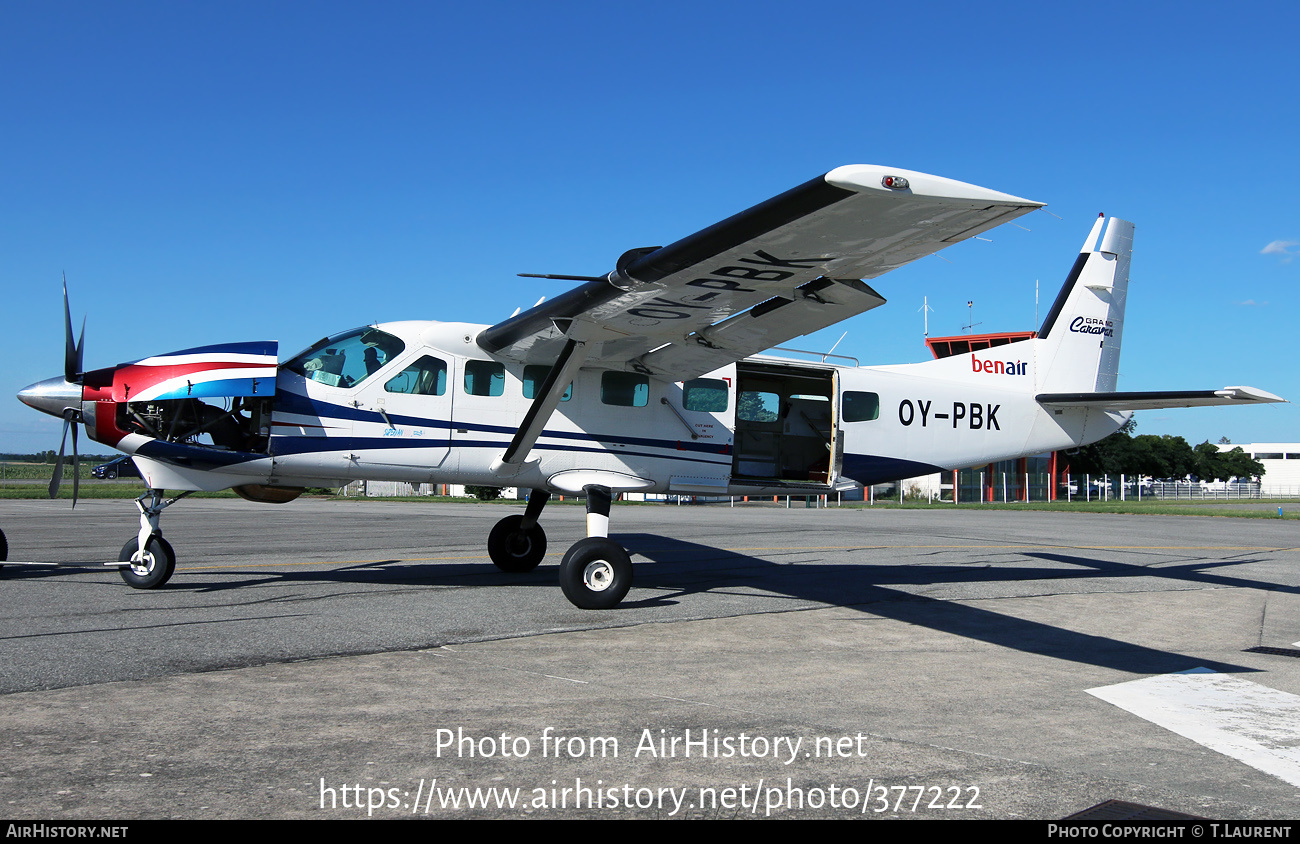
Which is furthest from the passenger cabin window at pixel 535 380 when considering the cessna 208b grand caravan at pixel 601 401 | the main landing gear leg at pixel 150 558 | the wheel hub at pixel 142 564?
the wheel hub at pixel 142 564

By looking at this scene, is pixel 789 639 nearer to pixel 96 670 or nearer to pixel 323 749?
pixel 323 749

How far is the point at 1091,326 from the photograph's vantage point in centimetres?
1407

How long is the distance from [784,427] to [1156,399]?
5195mm

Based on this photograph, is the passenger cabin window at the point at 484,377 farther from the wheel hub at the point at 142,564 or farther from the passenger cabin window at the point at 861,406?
the passenger cabin window at the point at 861,406

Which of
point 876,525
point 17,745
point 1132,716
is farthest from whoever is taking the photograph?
point 876,525

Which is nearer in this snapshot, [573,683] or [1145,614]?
[573,683]

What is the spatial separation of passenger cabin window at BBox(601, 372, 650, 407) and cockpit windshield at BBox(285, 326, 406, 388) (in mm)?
2487

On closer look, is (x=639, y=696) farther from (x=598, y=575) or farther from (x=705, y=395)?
(x=705, y=395)

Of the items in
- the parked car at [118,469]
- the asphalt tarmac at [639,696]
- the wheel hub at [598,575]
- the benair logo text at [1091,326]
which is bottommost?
the asphalt tarmac at [639,696]

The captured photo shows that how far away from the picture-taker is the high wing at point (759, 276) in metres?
5.83

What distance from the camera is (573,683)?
19.4ft

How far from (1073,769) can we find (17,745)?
16.8 ft

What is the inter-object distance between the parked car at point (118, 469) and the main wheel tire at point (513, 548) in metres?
4.40
